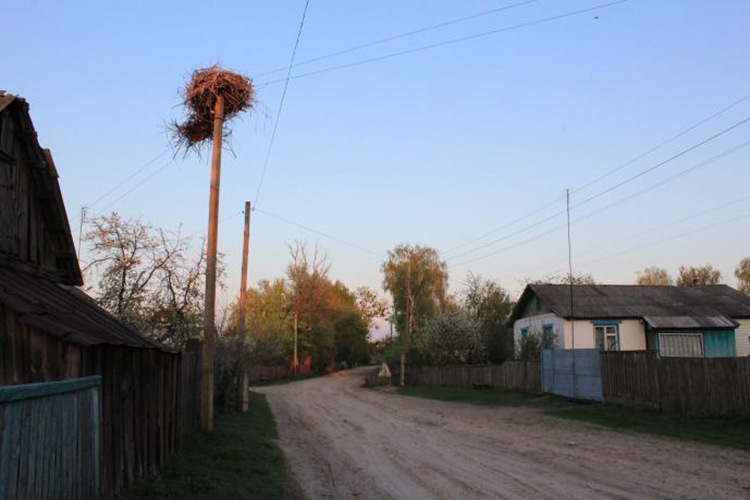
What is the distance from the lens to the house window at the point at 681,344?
113ft

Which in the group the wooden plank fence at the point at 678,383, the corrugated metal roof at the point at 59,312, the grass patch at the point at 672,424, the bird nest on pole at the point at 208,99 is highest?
the bird nest on pole at the point at 208,99

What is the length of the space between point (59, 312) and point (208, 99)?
9559 millimetres

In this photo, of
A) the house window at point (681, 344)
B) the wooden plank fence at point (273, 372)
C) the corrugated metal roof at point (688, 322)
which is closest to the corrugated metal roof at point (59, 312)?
the corrugated metal roof at point (688, 322)

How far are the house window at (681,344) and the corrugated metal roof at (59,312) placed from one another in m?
30.1

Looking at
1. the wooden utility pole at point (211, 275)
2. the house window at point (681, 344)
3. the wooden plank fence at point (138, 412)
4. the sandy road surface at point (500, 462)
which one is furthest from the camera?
the house window at point (681, 344)

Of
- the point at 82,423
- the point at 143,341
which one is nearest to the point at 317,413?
the point at 143,341

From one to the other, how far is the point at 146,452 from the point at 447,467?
5.35m

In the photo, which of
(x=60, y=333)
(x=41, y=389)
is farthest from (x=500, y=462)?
(x=41, y=389)

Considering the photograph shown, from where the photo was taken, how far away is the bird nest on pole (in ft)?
54.1

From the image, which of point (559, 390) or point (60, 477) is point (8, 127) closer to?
point (60, 477)

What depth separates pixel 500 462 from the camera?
13.3 m

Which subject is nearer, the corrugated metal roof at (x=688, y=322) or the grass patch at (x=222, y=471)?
the grass patch at (x=222, y=471)

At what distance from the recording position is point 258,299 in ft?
225

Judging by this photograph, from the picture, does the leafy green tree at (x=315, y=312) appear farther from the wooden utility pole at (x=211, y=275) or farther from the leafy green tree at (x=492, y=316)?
the wooden utility pole at (x=211, y=275)
